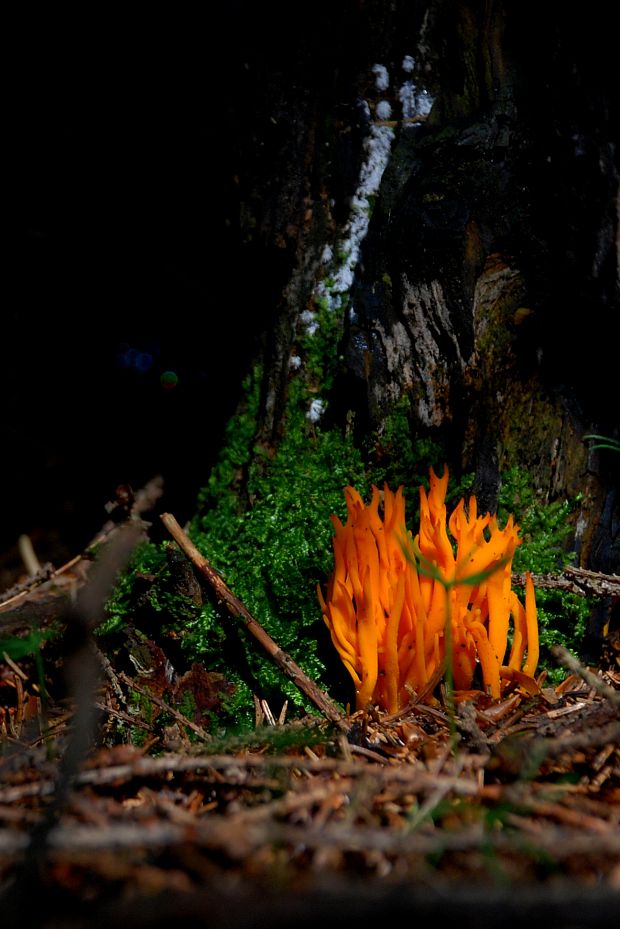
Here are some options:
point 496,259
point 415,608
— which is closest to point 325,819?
point 415,608

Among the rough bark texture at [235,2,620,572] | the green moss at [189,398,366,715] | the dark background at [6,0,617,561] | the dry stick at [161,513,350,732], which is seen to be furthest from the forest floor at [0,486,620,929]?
the dark background at [6,0,617,561]

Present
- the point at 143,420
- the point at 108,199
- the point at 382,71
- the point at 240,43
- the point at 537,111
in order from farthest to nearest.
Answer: the point at 143,420 < the point at 108,199 < the point at 240,43 < the point at 382,71 < the point at 537,111

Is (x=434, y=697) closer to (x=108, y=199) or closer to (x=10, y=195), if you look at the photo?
(x=108, y=199)

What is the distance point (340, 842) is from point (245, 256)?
2.48 meters

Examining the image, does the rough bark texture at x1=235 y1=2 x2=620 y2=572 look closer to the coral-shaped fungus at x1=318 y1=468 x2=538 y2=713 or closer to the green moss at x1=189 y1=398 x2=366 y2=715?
the green moss at x1=189 y1=398 x2=366 y2=715

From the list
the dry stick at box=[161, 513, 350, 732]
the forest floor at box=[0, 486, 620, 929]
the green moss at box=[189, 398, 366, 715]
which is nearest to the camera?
the forest floor at box=[0, 486, 620, 929]

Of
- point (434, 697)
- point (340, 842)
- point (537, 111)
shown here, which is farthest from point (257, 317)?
point (340, 842)

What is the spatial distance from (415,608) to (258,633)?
0.50 meters

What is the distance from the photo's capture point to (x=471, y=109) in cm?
247

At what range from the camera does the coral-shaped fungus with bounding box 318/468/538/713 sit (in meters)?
1.94

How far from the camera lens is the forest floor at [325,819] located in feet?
2.72

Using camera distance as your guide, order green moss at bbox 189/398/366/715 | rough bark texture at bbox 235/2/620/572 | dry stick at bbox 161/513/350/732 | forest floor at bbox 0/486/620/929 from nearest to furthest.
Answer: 1. forest floor at bbox 0/486/620/929
2. dry stick at bbox 161/513/350/732
3. green moss at bbox 189/398/366/715
4. rough bark texture at bbox 235/2/620/572

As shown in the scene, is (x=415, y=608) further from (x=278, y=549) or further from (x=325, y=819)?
(x=325, y=819)

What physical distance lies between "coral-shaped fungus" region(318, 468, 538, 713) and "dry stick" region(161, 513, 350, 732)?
0.15 metres
